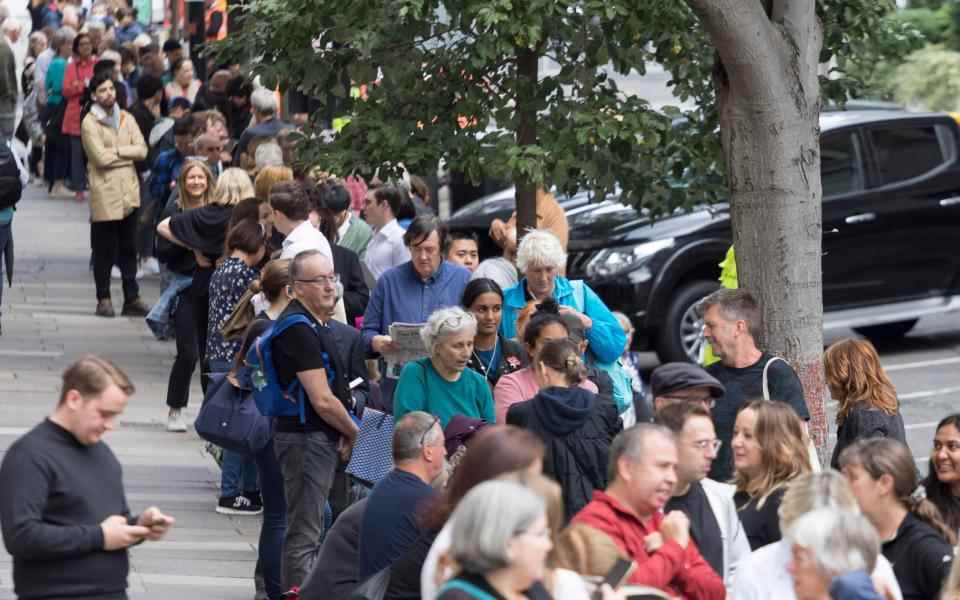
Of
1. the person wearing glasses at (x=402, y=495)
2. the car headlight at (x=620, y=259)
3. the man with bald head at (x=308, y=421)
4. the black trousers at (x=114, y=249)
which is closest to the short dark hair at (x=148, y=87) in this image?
the black trousers at (x=114, y=249)

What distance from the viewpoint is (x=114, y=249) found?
18234 millimetres

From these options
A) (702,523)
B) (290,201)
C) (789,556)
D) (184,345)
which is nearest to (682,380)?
(702,523)

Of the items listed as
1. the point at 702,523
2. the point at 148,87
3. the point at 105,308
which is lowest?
the point at 105,308

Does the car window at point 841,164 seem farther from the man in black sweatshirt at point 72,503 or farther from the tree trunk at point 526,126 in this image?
the man in black sweatshirt at point 72,503

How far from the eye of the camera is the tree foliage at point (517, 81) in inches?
491

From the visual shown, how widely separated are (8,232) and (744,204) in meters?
8.09

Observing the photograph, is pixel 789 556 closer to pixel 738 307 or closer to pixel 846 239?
pixel 738 307

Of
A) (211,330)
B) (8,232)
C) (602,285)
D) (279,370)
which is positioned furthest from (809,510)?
(8,232)

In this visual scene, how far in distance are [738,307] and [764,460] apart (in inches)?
61.5

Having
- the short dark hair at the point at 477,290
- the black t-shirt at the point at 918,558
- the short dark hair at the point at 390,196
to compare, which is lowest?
the black t-shirt at the point at 918,558

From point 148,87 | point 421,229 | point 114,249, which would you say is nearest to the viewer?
point 421,229

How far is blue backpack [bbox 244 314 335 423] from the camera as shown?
9352 millimetres

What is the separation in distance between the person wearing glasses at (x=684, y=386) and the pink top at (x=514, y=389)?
77 centimetres

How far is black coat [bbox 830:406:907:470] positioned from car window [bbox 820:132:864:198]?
8138 millimetres
